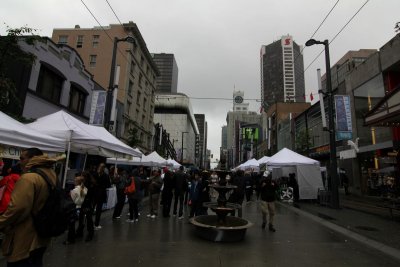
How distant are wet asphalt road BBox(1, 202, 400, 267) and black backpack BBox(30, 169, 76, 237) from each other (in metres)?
2.73

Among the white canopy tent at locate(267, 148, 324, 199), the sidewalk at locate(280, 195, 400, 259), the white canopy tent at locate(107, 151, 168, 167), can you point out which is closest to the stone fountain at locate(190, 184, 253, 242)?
the sidewalk at locate(280, 195, 400, 259)

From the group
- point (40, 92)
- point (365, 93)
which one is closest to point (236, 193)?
point (40, 92)

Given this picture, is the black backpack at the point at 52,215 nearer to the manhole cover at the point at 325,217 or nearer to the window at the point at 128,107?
the manhole cover at the point at 325,217

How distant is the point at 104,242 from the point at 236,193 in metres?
6.15

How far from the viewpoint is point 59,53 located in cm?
1870

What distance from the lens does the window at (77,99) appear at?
67.9 ft

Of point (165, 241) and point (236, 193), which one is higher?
point (236, 193)

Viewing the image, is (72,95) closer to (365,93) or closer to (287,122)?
(365,93)

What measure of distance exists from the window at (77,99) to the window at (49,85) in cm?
152

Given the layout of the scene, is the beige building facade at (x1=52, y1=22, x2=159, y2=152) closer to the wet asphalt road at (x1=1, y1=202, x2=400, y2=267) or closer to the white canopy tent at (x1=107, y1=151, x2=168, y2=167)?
the white canopy tent at (x1=107, y1=151, x2=168, y2=167)

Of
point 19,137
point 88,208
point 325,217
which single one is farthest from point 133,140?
point 19,137

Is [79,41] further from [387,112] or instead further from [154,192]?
[387,112]

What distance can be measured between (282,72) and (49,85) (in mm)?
27212

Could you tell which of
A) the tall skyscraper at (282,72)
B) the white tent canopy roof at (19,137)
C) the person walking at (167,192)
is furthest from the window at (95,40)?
the white tent canopy roof at (19,137)
